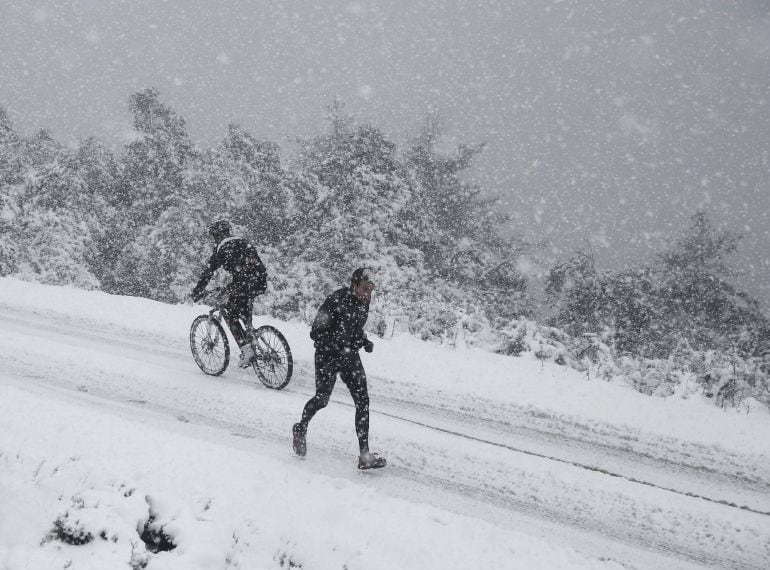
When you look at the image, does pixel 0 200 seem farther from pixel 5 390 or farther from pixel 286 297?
pixel 5 390

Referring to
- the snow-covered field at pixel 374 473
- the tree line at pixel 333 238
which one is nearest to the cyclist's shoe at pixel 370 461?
the snow-covered field at pixel 374 473

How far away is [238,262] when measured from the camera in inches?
289

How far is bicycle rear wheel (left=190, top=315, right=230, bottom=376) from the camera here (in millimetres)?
7891

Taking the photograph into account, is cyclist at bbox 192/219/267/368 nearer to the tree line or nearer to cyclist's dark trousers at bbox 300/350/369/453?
cyclist's dark trousers at bbox 300/350/369/453

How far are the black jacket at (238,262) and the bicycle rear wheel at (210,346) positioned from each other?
70cm

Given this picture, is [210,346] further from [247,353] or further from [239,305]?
[239,305]

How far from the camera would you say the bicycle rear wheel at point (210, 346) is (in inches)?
311

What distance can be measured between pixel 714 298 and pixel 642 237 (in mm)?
135595

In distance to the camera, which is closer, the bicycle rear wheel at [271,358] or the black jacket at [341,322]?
the black jacket at [341,322]

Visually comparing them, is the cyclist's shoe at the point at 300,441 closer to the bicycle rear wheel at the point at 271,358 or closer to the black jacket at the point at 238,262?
the bicycle rear wheel at the point at 271,358

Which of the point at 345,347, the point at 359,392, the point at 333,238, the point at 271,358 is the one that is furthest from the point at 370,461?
the point at 333,238

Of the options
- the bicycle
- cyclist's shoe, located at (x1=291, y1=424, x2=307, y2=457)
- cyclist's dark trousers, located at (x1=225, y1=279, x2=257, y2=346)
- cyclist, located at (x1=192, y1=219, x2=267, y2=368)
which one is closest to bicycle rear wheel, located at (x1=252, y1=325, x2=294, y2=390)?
the bicycle

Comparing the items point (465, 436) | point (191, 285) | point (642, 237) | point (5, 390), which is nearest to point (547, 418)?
point (465, 436)

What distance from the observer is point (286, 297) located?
55.3ft
